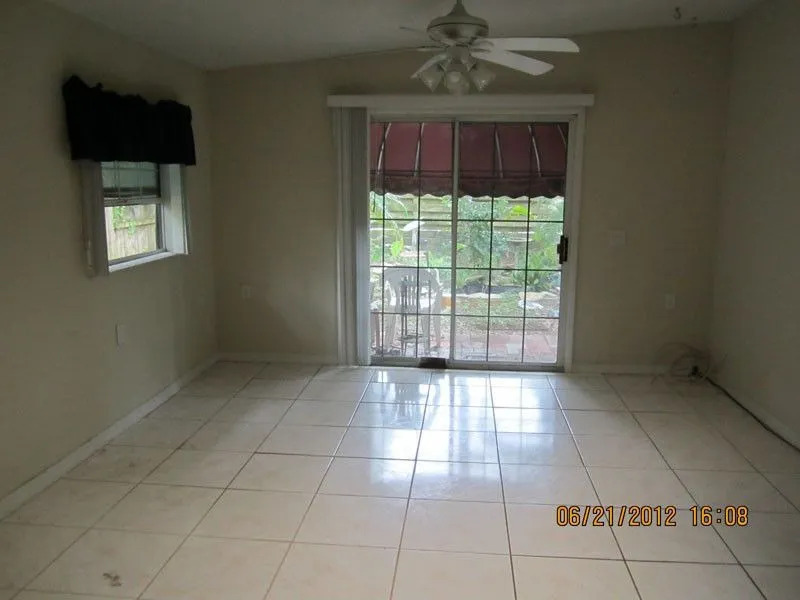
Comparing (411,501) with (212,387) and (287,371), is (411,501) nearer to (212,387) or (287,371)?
(212,387)

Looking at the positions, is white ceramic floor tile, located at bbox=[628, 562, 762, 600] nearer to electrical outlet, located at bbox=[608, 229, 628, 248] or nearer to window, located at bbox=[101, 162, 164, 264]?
electrical outlet, located at bbox=[608, 229, 628, 248]

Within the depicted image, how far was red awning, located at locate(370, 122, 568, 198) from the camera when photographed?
4879mm

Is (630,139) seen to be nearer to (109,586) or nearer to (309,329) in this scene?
(309,329)

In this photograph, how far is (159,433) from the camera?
151 inches

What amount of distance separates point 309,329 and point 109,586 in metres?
2.95

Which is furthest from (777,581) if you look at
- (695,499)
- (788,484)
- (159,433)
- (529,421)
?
(159,433)

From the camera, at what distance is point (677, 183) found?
4.75 meters

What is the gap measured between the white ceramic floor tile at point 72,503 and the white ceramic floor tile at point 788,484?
308 cm

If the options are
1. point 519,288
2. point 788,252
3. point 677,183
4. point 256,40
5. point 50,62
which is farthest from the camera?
point 519,288

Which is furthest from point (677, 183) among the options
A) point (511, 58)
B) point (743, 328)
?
point (511, 58)

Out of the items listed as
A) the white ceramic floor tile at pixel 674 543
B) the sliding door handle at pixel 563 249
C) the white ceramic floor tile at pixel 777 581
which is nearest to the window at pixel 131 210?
the sliding door handle at pixel 563 249

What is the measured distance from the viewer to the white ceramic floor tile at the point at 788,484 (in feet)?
10.1

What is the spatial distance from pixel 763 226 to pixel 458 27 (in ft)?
7.86

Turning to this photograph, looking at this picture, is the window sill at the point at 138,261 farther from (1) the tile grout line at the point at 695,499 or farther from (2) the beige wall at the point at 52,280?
(1) the tile grout line at the point at 695,499
